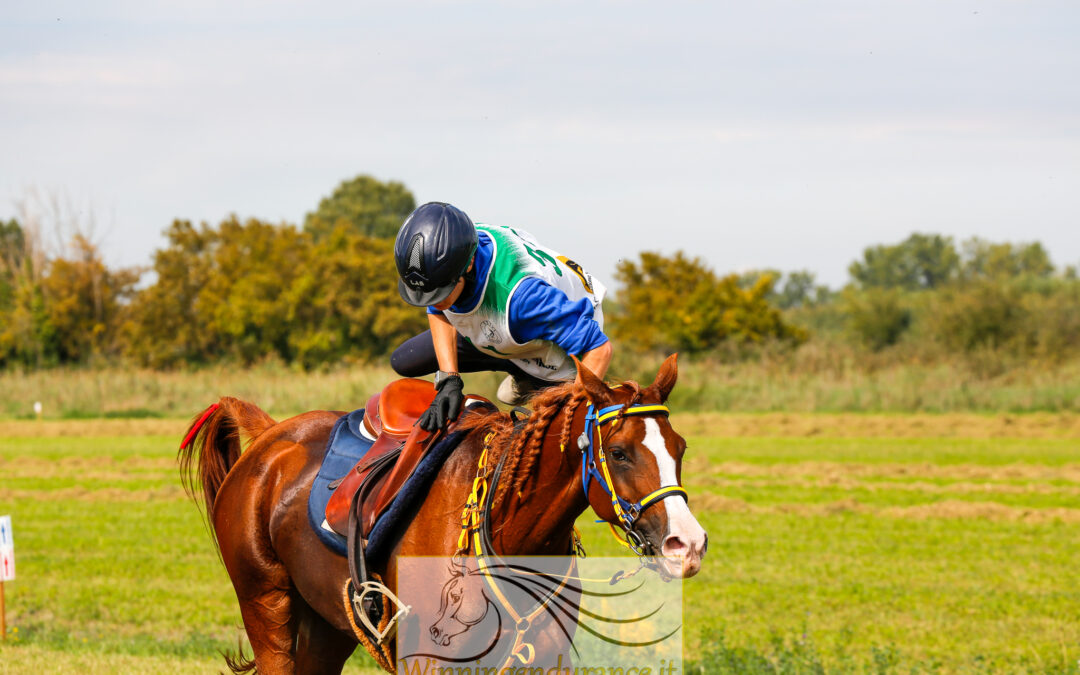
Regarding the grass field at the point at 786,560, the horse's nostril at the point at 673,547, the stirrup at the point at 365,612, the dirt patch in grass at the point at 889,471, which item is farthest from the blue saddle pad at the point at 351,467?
the dirt patch in grass at the point at 889,471

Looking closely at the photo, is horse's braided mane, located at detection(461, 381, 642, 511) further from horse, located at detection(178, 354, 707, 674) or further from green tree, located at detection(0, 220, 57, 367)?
green tree, located at detection(0, 220, 57, 367)

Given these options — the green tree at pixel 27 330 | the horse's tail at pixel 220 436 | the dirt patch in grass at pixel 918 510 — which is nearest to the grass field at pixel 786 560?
the dirt patch in grass at pixel 918 510

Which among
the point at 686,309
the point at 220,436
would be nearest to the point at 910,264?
the point at 686,309

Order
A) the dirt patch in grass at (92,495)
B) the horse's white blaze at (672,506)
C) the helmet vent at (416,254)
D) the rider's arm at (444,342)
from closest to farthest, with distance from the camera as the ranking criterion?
the horse's white blaze at (672,506) → the helmet vent at (416,254) → the rider's arm at (444,342) → the dirt patch in grass at (92,495)

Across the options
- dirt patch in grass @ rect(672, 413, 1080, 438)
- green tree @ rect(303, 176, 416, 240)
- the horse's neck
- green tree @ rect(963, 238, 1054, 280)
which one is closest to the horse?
the horse's neck

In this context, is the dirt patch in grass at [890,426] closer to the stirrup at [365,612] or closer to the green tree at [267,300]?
the green tree at [267,300]

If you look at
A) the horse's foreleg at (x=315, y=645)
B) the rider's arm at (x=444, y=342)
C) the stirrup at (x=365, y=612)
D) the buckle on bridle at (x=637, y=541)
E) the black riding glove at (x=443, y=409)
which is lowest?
the horse's foreleg at (x=315, y=645)

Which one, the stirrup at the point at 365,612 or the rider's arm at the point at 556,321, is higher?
the rider's arm at the point at 556,321

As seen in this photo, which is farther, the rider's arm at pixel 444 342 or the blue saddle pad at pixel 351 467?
the rider's arm at pixel 444 342

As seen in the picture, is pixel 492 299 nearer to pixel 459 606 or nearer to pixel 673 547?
pixel 459 606

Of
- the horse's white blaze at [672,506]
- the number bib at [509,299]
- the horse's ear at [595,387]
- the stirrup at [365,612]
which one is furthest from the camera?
the number bib at [509,299]

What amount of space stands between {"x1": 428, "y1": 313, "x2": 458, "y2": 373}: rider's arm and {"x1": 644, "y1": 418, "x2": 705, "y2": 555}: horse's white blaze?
1.23m

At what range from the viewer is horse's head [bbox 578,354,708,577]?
3174 millimetres

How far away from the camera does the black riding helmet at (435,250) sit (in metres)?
4.11
